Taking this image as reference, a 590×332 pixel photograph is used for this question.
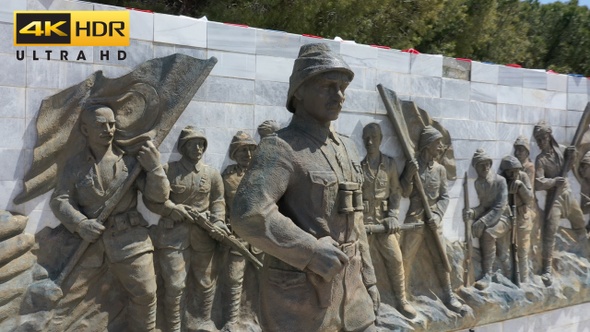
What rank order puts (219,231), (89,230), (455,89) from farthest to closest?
→ (455,89), (219,231), (89,230)

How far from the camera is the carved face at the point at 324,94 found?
4320 mm

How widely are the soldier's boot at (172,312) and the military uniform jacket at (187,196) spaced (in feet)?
1.41

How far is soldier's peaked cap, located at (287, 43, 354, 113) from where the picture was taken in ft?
14.1

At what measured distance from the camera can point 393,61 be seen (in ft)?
26.5

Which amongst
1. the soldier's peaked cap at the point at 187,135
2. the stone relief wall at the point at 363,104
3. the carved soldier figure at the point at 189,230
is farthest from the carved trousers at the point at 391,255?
the soldier's peaked cap at the point at 187,135

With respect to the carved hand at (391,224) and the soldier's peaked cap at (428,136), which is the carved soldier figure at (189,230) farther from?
the soldier's peaked cap at (428,136)

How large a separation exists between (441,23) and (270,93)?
9.83 metres

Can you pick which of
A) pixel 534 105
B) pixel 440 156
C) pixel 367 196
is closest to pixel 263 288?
pixel 367 196

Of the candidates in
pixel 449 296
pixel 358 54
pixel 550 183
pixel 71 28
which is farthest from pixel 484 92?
pixel 71 28

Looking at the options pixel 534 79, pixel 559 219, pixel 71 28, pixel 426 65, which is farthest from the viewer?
pixel 559 219

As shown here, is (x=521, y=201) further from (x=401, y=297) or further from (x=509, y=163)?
(x=401, y=297)

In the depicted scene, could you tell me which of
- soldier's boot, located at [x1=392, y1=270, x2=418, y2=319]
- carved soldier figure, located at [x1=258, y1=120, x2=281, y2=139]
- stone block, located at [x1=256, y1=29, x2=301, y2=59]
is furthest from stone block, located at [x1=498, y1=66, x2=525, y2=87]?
carved soldier figure, located at [x1=258, y1=120, x2=281, y2=139]

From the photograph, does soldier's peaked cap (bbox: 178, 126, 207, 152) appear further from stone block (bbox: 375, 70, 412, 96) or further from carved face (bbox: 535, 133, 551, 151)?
carved face (bbox: 535, 133, 551, 151)

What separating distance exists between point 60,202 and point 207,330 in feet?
5.40
